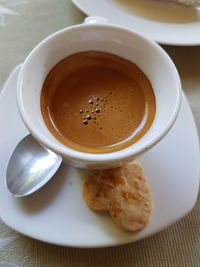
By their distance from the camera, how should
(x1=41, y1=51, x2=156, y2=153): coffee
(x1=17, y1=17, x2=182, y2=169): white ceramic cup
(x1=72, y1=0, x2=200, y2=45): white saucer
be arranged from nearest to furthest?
(x1=17, y1=17, x2=182, y2=169): white ceramic cup
(x1=41, y1=51, x2=156, y2=153): coffee
(x1=72, y1=0, x2=200, y2=45): white saucer

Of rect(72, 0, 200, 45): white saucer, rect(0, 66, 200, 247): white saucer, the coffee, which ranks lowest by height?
rect(0, 66, 200, 247): white saucer

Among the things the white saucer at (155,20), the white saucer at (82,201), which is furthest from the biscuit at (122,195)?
the white saucer at (155,20)

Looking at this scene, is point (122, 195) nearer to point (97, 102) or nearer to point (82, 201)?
point (82, 201)

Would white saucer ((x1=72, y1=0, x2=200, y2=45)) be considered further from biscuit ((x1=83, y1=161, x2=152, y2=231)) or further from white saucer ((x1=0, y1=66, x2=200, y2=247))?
biscuit ((x1=83, y1=161, x2=152, y2=231))

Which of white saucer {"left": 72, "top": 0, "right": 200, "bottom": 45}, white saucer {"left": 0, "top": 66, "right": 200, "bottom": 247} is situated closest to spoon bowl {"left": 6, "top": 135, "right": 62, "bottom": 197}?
white saucer {"left": 0, "top": 66, "right": 200, "bottom": 247}

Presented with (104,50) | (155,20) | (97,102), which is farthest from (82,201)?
(155,20)

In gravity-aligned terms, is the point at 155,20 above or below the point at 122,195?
above

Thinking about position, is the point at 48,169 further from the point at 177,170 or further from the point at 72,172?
the point at 177,170

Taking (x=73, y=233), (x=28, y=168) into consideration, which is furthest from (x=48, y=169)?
(x=73, y=233)
